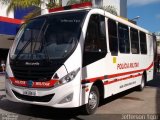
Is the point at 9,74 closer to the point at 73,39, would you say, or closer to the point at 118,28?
the point at 73,39

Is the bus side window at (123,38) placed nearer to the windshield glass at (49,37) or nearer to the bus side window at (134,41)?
the bus side window at (134,41)

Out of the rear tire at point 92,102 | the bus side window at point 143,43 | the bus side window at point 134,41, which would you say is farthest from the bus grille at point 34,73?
the bus side window at point 143,43

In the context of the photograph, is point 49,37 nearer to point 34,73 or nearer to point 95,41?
point 34,73

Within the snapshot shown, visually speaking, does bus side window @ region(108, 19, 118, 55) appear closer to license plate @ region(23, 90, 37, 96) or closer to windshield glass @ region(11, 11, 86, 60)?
windshield glass @ region(11, 11, 86, 60)

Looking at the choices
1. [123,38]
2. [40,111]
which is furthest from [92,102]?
[123,38]

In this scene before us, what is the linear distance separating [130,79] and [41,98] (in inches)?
195

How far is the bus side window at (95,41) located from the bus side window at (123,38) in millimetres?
1576

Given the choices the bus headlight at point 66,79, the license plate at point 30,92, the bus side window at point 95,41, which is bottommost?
the license plate at point 30,92

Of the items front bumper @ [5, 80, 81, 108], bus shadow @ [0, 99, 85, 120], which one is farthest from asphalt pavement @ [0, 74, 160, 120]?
front bumper @ [5, 80, 81, 108]

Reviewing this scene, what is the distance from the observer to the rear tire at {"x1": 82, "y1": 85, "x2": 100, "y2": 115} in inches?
315

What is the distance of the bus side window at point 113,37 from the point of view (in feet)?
30.3

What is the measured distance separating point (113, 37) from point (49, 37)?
242 centimetres

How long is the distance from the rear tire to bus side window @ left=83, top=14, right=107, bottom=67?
84 centimetres

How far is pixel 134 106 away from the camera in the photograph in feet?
31.7
